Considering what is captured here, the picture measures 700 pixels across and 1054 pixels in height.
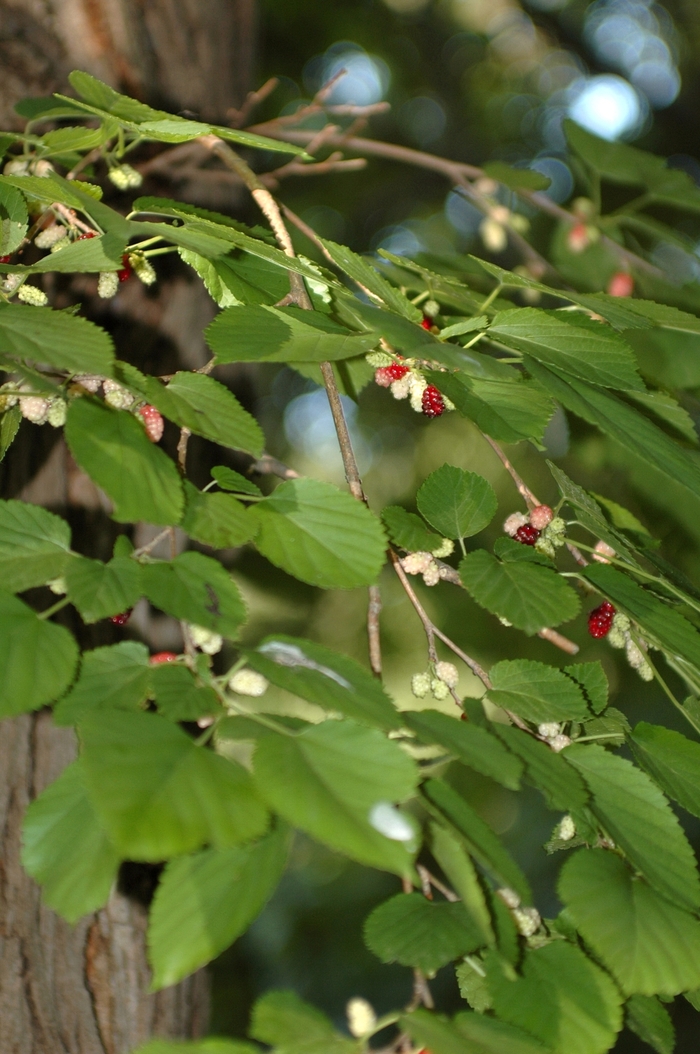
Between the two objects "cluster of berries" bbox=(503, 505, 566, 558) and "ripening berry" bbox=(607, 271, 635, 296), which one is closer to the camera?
"cluster of berries" bbox=(503, 505, 566, 558)

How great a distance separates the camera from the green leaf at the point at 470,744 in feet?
1.21

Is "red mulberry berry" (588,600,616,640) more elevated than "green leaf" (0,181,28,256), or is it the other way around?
"green leaf" (0,181,28,256)

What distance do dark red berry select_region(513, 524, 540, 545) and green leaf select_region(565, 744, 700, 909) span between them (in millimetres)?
179

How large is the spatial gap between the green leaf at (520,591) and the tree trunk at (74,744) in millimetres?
435

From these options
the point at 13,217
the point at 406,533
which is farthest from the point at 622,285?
the point at 13,217

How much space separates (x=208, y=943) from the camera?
0.32 meters

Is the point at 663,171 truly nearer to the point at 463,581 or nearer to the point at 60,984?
the point at 463,581

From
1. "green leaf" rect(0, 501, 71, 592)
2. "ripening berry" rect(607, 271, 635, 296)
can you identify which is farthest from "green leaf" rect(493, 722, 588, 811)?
"ripening berry" rect(607, 271, 635, 296)

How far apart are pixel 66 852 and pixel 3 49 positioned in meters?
0.89

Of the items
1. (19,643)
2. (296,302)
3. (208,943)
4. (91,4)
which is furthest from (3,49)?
(208,943)

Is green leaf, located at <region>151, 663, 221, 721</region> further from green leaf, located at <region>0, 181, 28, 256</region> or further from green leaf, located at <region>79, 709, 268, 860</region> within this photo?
green leaf, located at <region>0, 181, 28, 256</region>

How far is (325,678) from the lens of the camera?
37cm

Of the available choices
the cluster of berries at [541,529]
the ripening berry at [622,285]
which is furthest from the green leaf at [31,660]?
the ripening berry at [622,285]

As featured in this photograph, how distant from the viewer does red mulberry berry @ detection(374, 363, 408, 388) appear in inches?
23.0
